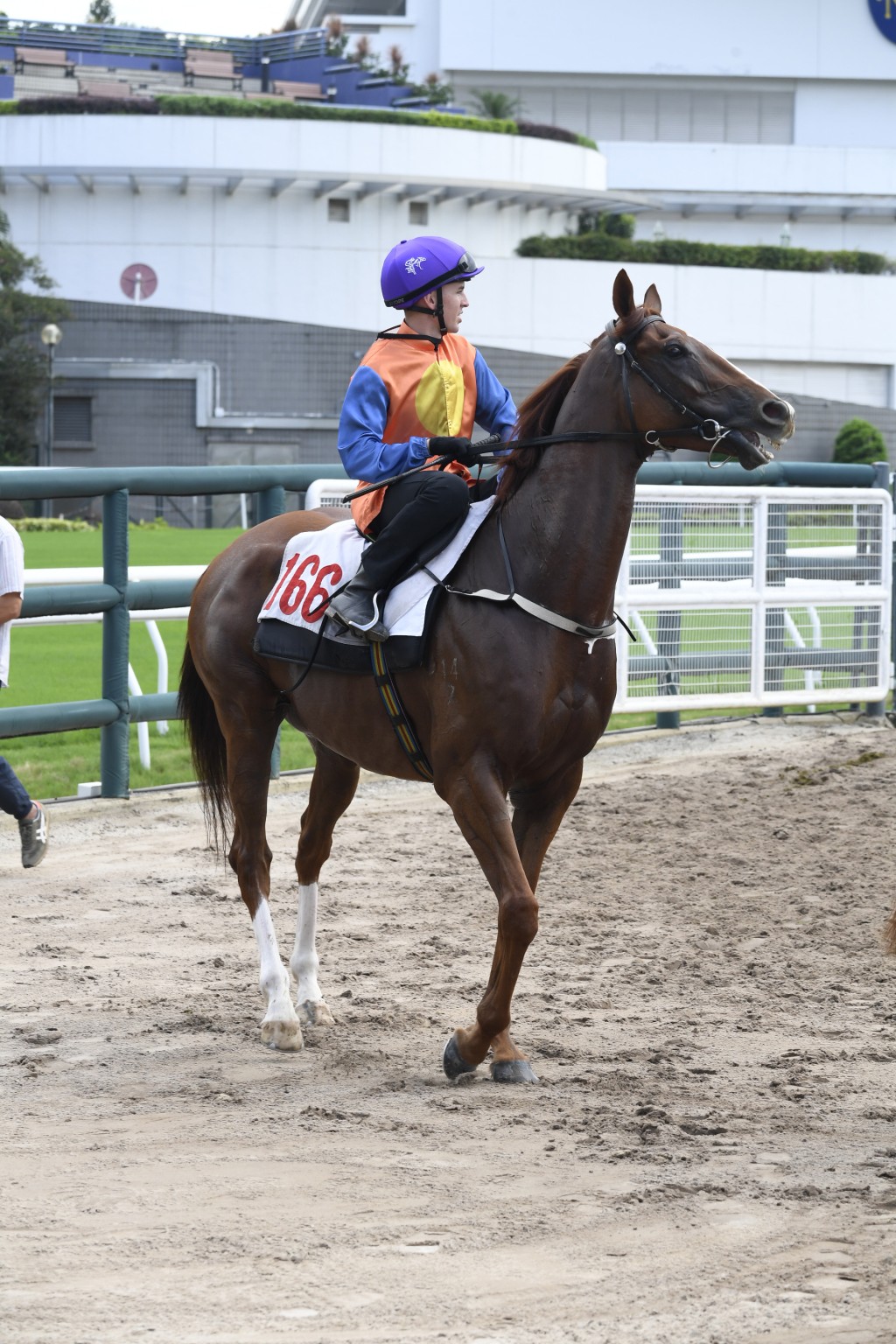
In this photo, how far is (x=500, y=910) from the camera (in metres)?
4.31

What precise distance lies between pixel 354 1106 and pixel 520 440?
187 centimetres

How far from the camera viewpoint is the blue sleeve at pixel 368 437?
4652 mm

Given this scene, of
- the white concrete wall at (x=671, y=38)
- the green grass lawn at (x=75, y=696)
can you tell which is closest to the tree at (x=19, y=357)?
the green grass lawn at (x=75, y=696)

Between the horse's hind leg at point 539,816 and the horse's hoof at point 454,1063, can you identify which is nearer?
the horse's hoof at point 454,1063

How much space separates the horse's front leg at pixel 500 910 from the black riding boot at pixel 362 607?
51 cm

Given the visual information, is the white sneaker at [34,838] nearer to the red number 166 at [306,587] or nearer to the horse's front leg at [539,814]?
the red number 166 at [306,587]

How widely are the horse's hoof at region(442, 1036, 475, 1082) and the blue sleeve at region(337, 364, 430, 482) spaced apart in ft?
5.26

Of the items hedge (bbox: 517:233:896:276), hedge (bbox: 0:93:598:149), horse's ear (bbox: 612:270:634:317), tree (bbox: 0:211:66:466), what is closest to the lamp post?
tree (bbox: 0:211:66:466)

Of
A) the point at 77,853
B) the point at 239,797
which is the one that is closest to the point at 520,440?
the point at 239,797

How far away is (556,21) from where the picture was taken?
57.1 m

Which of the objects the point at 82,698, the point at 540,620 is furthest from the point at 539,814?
the point at 82,698

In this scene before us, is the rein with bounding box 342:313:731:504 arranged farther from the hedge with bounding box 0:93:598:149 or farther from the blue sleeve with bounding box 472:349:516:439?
the hedge with bounding box 0:93:598:149

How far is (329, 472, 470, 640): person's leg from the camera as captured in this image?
15.1 feet

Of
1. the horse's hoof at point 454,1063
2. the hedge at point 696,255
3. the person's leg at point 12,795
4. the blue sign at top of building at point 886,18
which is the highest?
the blue sign at top of building at point 886,18
